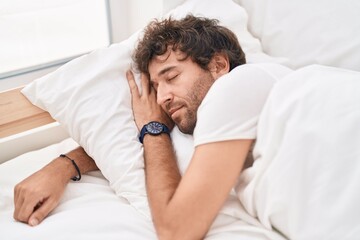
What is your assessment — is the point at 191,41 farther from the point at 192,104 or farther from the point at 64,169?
the point at 64,169

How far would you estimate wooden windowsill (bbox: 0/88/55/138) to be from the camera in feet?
3.76

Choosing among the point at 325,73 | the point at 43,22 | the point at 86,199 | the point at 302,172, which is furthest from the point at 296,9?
the point at 43,22

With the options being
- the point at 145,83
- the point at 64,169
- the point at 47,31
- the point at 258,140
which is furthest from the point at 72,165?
the point at 47,31

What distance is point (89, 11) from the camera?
1748 millimetres

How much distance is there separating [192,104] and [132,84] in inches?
8.7

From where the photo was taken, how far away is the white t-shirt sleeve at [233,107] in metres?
0.88

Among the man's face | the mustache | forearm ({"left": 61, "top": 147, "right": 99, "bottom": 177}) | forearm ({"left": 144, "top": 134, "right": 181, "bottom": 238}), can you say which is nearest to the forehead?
the man's face

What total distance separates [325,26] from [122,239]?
0.90m

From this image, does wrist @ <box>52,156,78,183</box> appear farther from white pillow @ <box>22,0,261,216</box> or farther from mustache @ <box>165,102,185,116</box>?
mustache @ <box>165,102,185,116</box>

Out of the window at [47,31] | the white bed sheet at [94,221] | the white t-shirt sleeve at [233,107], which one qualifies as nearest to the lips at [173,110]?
the white bed sheet at [94,221]

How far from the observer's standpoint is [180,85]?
1.16m

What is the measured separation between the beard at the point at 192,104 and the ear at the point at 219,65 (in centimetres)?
6

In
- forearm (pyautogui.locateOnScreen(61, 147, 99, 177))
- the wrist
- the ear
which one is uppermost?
the ear

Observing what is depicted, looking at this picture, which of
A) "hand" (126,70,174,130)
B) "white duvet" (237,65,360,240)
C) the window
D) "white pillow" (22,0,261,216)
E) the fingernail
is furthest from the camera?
the window
